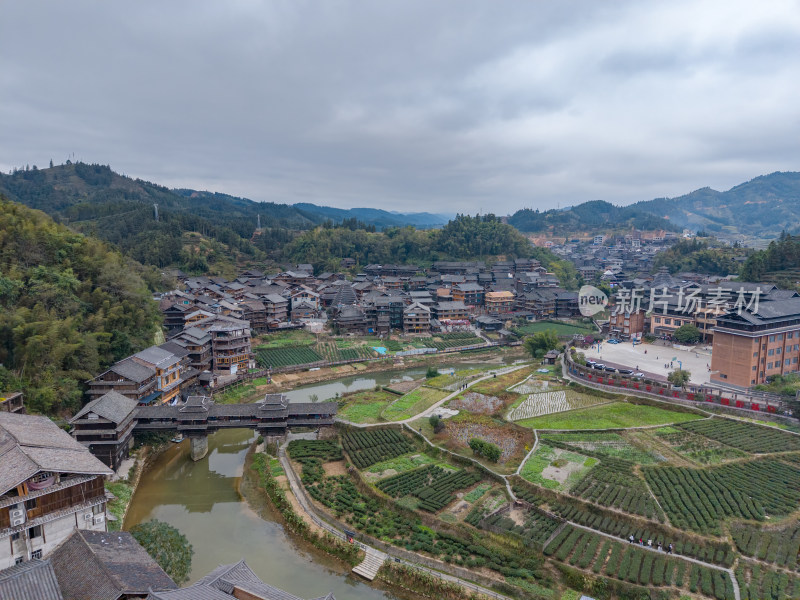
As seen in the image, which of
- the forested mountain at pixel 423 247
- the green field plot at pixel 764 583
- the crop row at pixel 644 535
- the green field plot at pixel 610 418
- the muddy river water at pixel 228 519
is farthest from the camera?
the forested mountain at pixel 423 247

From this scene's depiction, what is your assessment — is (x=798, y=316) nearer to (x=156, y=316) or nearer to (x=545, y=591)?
(x=545, y=591)

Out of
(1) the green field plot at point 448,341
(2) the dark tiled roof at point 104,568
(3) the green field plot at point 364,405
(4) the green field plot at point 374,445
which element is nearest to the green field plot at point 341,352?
(1) the green field plot at point 448,341

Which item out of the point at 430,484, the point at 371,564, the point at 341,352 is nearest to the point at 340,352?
the point at 341,352

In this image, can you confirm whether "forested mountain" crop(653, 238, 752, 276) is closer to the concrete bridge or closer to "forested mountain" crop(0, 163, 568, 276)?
"forested mountain" crop(0, 163, 568, 276)

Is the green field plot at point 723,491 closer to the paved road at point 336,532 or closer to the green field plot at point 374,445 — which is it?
the paved road at point 336,532

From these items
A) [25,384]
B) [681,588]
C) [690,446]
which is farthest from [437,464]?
[25,384]

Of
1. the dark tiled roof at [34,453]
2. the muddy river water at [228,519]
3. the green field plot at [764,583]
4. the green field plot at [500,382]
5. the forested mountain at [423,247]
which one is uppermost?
the forested mountain at [423,247]

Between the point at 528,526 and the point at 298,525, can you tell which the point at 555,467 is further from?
the point at 298,525
